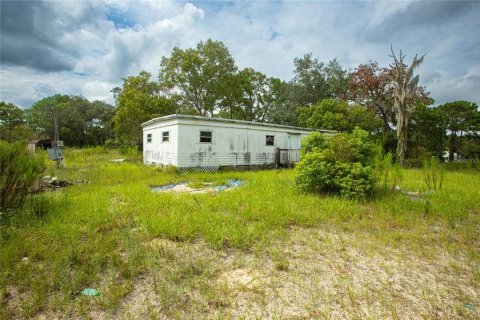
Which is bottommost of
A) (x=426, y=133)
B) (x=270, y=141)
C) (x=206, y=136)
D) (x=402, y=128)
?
(x=270, y=141)

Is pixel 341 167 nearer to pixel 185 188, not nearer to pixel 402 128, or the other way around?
pixel 185 188

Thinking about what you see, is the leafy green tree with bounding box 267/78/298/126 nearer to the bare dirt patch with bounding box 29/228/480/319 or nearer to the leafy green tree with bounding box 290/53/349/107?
the leafy green tree with bounding box 290/53/349/107

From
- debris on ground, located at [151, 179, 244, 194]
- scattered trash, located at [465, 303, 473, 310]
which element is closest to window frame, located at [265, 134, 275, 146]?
debris on ground, located at [151, 179, 244, 194]

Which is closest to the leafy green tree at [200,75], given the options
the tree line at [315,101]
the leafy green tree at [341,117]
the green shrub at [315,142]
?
the tree line at [315,101]

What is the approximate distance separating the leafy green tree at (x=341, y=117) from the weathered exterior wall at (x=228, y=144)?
225 inches

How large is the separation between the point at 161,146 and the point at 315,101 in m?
20.0

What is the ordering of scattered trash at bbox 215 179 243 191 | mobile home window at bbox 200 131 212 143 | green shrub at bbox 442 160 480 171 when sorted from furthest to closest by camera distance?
1. green shrub at bbox 442 160 480 171
2. mobile home window at bbox 200 131 212 143
3. scattered trash at bbox 215 179 243 191

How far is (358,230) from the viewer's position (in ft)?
14.4

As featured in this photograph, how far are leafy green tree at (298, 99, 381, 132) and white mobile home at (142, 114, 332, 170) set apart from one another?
5331mm

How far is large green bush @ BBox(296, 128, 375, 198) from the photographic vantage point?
6277 millimetres

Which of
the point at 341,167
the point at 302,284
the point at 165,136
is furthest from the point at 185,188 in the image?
the point at 302,284

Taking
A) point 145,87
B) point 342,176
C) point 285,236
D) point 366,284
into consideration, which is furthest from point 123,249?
point 145,87

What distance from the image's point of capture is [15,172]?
14.2 feet

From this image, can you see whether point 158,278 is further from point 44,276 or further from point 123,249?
point 44,276
